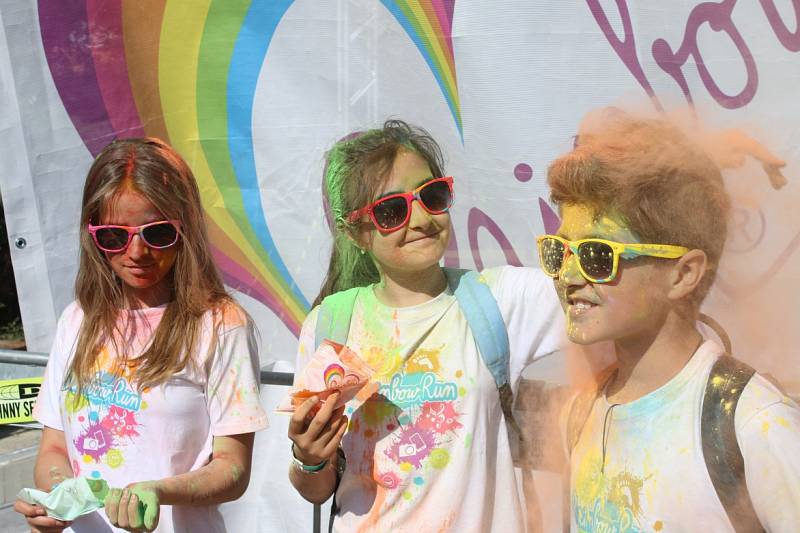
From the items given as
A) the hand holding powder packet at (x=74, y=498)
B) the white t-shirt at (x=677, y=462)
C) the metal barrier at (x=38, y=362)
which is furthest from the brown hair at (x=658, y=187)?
the metal barrier at (x=38, y=362)

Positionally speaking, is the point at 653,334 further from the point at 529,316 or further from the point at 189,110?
the point at 189,110

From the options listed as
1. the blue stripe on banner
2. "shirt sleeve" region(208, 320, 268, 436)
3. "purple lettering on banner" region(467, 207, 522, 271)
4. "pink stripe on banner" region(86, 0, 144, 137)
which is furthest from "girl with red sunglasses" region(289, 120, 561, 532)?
"pink stripe on banner" region(86, 0, 144, 137)

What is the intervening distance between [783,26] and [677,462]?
201 centimetres

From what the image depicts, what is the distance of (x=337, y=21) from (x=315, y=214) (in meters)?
0.83

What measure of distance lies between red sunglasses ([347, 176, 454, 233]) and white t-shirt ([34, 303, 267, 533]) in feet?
1.54

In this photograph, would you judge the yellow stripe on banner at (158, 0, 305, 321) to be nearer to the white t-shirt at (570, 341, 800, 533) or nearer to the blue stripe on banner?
the blue stripe on banner

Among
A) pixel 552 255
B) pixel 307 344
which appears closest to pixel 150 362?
pixel 307 344

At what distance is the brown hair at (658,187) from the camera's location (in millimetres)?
1625

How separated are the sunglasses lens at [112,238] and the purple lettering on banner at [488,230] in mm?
1657

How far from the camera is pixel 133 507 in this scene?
1.96 metres

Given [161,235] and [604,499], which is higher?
[161,235]

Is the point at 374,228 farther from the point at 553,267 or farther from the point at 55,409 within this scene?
the point at 55,409

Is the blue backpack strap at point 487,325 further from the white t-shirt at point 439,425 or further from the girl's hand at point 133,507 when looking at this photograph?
the girl's hand at point 133,507

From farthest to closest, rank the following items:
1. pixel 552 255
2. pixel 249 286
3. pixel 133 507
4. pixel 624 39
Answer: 1. pixel 249 286
2. pixel 624 39
3. pixel 133 507
4. pixel 552 255
